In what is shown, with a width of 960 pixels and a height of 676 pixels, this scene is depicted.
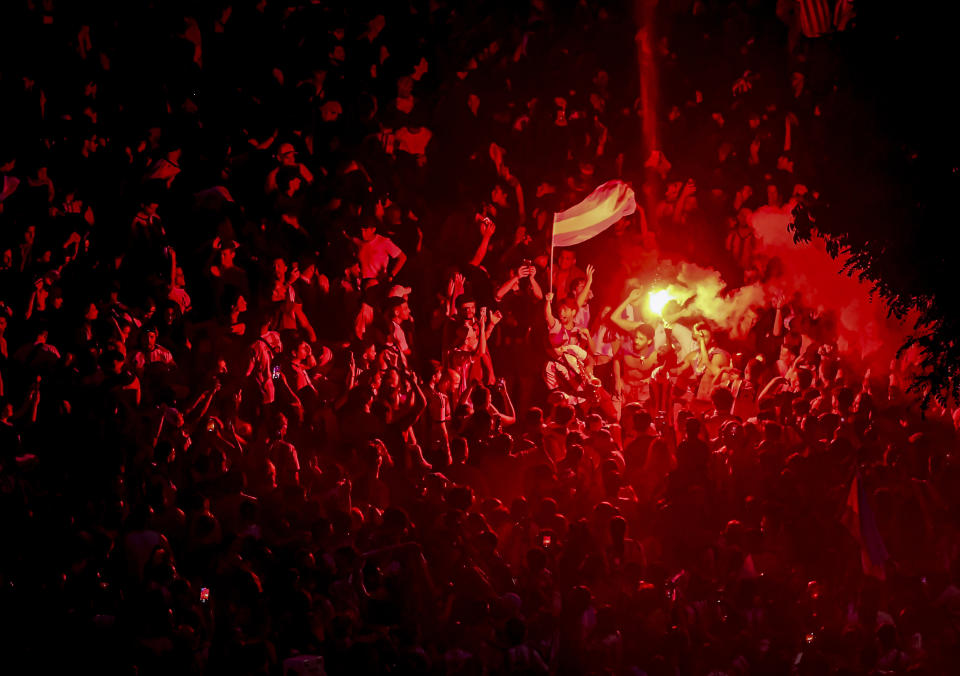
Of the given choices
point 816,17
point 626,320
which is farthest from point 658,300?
point 816,17

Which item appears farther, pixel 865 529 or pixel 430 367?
pixel 430 367

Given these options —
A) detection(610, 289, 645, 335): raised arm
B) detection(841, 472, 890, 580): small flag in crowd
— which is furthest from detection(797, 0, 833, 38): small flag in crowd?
detection(841, 472, 890, 580): small flag in crowd

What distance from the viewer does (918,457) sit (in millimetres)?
6523

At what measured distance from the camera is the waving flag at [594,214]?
10.1m

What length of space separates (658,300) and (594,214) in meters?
1.22

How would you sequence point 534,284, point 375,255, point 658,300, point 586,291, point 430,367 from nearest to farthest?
1. point 430,367
2. point 375,255
3. point 534,284
4. point 586,291
5. point 658,300

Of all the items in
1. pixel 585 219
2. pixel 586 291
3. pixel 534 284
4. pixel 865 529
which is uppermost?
pixel 585 219

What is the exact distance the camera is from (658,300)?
1011cm

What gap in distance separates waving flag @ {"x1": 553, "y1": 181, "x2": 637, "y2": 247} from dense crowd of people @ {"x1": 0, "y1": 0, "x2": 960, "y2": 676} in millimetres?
161

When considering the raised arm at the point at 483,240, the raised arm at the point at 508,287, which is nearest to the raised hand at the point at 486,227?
the raised arm at the point at 483,240

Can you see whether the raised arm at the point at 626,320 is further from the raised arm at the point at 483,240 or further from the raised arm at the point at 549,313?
the raised arm at the point at 483,240

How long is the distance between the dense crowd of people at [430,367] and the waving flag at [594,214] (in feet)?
0.53

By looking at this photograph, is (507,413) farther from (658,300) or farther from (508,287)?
(658,300)

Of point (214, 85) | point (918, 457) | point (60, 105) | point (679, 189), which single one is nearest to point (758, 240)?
point (679, 189)
